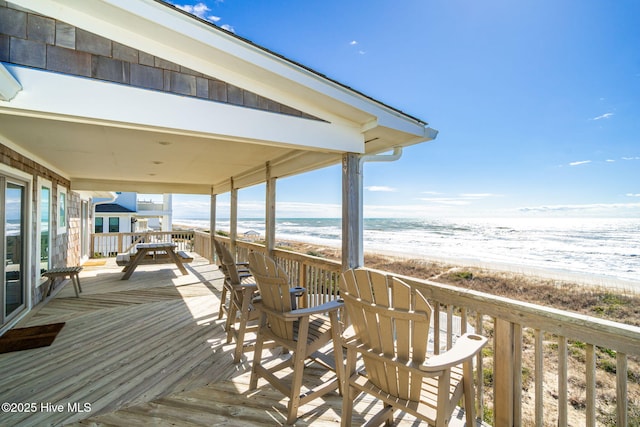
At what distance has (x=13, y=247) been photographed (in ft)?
13.0

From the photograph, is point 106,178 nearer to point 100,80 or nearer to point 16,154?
point 16,154

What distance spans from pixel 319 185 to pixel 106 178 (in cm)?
3093

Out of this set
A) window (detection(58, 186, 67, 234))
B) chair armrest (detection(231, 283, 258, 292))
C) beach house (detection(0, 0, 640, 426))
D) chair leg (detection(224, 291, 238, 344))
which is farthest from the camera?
window (detection(58, 186, 67, 234))

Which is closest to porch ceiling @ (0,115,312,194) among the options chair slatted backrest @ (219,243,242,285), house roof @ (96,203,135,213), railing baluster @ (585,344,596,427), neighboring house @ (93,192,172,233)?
chair slatted backrest @ (219,243,242,285)

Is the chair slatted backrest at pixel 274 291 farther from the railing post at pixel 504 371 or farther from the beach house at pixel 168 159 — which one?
the railing post at pixel 504 371

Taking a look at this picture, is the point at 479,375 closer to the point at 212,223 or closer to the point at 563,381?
the point at 563,381

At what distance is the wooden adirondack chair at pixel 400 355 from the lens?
1.47m

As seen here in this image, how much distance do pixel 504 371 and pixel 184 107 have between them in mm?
2975

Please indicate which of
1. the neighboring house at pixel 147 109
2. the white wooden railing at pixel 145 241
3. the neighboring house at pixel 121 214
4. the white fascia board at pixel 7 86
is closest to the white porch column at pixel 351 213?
the neighboring house at pixel 147 109

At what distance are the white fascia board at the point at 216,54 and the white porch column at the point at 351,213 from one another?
50 cm

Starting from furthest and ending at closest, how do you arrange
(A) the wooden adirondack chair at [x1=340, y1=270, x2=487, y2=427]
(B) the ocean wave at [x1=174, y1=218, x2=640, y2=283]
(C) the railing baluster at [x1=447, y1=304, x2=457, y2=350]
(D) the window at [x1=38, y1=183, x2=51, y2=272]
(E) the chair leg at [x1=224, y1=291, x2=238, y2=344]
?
(B) the ocean wave at [x1=174, y1=218, x2=640, y2=283], (D) the window at [x1=38, y1=183, x2=51, y2=272], (E) the chair leg at [x1=224, y1=291, x2=238, y2=344], (C) the railing baluster at [x1=447, y1=304, x2=457, y2=350], (A) the wooden adirondack chair at [x1=340, y1=270, x2=487, y2=427]

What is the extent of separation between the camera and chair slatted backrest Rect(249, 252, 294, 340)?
214 cm

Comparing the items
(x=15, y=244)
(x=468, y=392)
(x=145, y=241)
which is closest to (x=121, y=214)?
(x=145, y=241)

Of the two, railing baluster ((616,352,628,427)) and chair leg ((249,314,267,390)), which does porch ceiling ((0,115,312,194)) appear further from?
railing baluster ((616,352,628,427))
